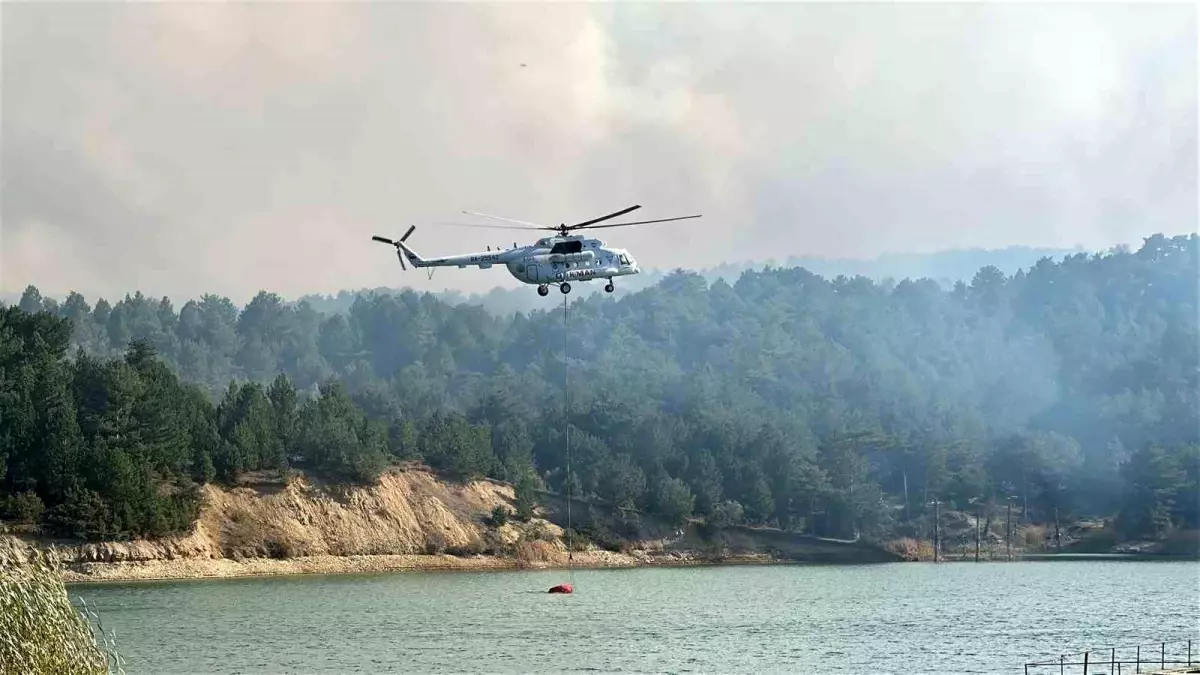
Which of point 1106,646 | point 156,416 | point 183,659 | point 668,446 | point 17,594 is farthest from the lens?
point 668,446

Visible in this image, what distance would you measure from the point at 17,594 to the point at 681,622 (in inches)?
2231

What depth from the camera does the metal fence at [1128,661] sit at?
67562 millimetres

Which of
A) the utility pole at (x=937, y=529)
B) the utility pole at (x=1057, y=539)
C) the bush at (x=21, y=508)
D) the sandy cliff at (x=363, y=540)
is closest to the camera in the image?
the bush at (x=21, y=508)

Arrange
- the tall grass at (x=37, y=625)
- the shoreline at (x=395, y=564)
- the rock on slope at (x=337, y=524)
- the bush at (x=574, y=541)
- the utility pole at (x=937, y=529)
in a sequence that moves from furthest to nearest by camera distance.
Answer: the utility pole at (x=937, y=529) < the bush at (x=574, y=541) < the rock on slope at (x=337, y=524) < the shoreline at (x=395, y=564) < the tall grass at (x=37, y=625)

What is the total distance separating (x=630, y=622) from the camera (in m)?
96.4

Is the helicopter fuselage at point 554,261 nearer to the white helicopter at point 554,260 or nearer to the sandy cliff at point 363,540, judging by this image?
the white helicopter at point 554,260

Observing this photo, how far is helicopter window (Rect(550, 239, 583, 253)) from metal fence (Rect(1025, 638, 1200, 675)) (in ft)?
81.9

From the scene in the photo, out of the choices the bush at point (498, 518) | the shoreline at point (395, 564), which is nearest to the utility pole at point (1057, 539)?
the shoreline at point (395, 564)

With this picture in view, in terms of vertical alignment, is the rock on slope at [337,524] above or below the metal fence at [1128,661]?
above

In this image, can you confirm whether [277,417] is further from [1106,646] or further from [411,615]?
[1106,646]

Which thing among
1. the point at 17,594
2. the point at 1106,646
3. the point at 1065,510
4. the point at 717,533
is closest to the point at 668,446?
the point at 717,533

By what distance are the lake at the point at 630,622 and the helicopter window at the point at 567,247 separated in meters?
17.2

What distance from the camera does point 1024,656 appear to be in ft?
261

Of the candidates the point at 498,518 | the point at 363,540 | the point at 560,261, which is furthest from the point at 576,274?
the point at 498,518
